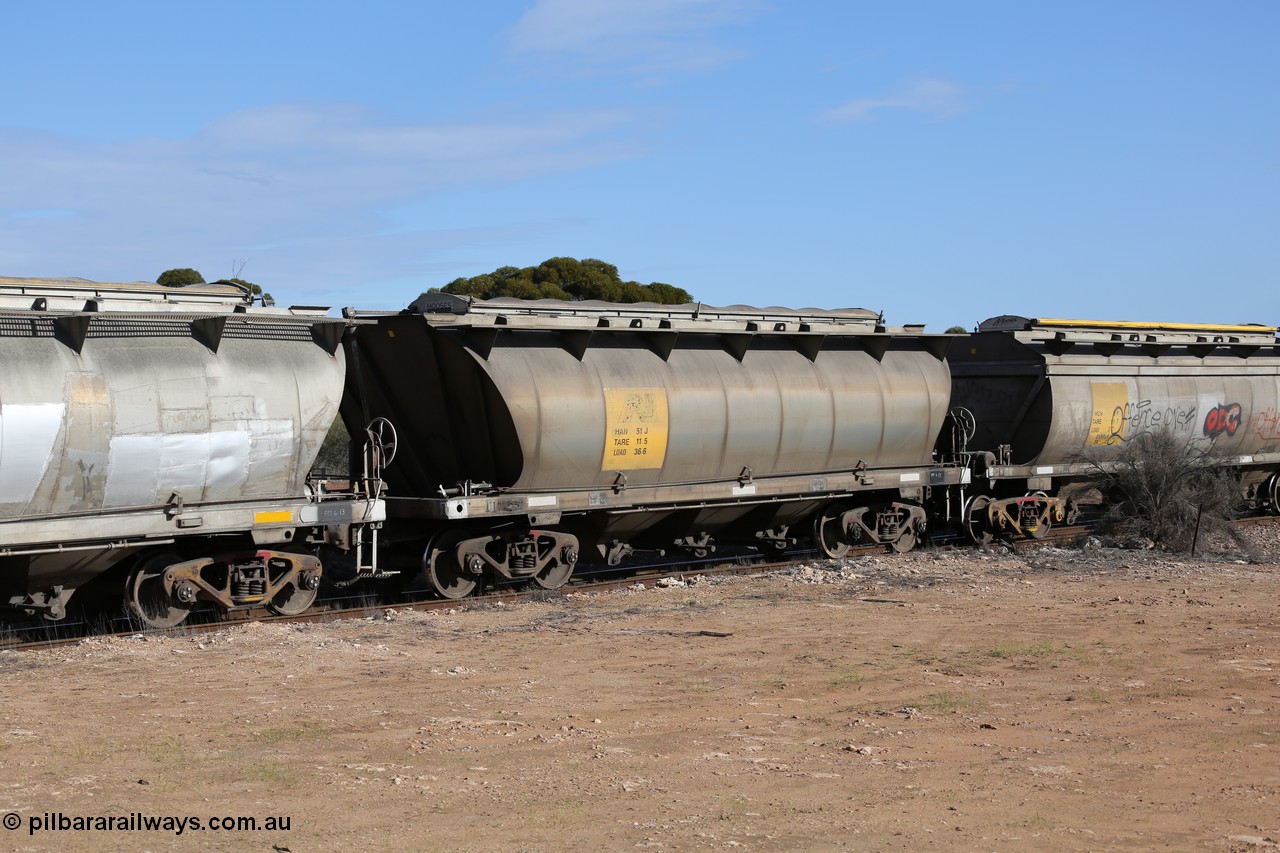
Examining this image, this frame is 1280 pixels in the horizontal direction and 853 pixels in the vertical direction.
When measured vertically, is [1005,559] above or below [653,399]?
below

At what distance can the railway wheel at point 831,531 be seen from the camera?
64.9ft

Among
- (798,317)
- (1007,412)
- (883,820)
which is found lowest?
(883,820)

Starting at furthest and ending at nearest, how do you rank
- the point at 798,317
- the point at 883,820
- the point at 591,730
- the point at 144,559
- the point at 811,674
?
the point at 798,317, the point at 144,559, the point at 811,674, the point at 591,730, the point at 883,820

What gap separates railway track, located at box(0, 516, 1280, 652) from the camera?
13.2 m

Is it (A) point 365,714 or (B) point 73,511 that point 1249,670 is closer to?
(A) point 365,714

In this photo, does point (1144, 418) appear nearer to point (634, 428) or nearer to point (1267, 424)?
point (1267, 424)

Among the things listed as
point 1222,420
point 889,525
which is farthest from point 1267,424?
point 889,525

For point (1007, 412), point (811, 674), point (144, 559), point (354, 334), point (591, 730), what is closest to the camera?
point (591, 730)

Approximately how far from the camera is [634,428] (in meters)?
16.2

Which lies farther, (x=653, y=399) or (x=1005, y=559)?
(x=1005, y=559)

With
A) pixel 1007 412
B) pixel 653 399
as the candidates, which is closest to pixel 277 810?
pixel 653 399

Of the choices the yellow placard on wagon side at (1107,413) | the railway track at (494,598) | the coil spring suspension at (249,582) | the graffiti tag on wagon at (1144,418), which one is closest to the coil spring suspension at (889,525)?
the railway track at (494,598)

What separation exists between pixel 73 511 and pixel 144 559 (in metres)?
1.14

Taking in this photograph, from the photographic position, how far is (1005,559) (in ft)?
65.1
